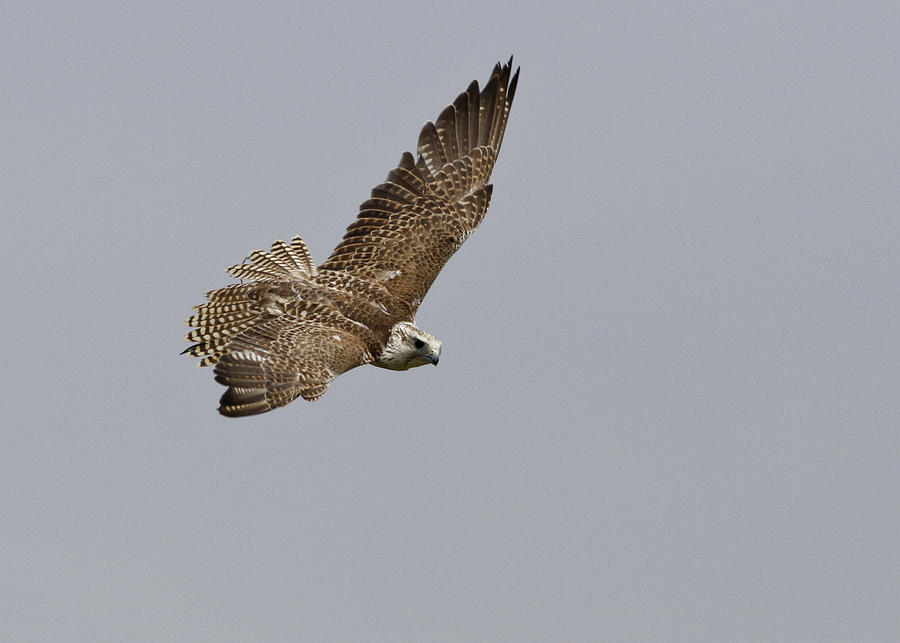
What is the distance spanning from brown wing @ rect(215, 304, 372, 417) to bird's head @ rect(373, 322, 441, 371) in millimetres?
394

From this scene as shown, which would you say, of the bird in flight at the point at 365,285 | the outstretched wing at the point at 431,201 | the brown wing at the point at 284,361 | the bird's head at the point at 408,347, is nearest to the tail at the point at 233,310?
the bird in flight at the point at 365,285

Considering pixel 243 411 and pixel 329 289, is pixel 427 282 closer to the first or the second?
pixel 329 289

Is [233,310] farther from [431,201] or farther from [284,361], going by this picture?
[431,201]

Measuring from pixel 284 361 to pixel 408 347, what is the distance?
86.6 inches

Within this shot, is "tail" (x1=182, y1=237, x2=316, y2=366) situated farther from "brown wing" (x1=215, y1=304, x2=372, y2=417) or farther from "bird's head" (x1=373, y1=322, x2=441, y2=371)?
"bird's head" (x1=373, y1=322, x2=441, y2=371)

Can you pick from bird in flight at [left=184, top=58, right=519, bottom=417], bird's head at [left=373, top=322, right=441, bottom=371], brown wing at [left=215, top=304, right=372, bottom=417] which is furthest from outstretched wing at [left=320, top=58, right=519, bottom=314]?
brown wing at [left=215, top=304, right=372, bottom=417]

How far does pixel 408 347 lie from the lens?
74.4ft

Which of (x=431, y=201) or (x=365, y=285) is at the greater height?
(x=431, y=201)

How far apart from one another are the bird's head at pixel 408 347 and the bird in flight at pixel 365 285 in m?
0.01

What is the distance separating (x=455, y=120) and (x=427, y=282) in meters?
3.05

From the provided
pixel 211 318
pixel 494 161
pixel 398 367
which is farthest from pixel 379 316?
pixel 494 161

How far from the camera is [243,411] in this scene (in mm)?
20344

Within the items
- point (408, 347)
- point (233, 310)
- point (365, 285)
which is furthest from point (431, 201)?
point (233, 310)

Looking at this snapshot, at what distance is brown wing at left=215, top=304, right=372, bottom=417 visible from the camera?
20547mm
